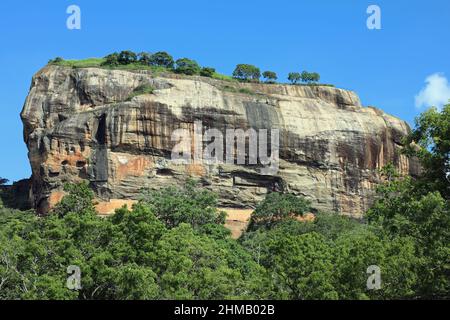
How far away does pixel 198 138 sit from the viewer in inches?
2105

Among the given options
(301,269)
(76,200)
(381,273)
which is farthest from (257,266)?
(76,200)

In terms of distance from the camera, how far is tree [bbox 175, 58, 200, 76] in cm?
6175

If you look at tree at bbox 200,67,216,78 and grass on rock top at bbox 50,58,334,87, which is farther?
tree at bbox 200,67,216,78

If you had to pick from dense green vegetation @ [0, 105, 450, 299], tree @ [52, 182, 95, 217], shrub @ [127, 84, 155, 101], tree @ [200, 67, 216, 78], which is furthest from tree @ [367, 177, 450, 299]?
tree @ [200, 67, 216, 78]

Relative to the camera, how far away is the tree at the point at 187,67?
61.8m

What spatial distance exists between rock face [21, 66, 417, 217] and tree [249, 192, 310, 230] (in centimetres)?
200

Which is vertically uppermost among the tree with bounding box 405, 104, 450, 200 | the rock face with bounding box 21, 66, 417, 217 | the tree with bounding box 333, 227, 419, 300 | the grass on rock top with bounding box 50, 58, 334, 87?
the grass on rock top with bounding box 50, 58, 334, 87

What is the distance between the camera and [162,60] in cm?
6450

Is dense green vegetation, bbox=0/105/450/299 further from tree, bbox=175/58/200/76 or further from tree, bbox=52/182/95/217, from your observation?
tree, bbox=175/58/200/76

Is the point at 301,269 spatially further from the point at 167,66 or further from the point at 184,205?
the point at 167,66

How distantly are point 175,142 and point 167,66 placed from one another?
13171 millimetres

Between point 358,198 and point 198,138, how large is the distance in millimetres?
12910
